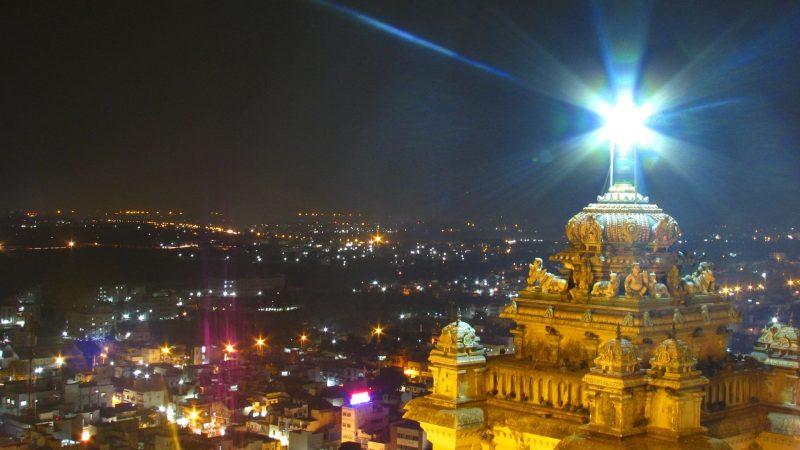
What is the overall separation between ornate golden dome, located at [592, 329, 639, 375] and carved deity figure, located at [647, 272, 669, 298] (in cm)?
70

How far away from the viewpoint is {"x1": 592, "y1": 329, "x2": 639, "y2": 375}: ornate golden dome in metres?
4.88

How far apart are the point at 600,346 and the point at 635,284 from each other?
0.51 meters

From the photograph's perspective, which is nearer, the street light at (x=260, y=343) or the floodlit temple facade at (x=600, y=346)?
the floodlit temple facade at (x=600, y=346)

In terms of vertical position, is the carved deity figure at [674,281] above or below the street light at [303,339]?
above

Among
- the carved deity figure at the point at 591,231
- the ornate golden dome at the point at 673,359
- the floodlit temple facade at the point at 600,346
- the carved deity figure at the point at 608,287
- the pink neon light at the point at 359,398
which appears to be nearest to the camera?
the ornate golden dome at the point at 673,359

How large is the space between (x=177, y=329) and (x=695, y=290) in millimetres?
62837

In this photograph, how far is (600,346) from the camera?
17.5 feet

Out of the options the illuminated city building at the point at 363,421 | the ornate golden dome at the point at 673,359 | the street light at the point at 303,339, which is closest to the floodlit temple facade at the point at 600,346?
the ornate golden dome at the point at 673,359

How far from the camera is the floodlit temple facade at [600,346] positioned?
217 inches

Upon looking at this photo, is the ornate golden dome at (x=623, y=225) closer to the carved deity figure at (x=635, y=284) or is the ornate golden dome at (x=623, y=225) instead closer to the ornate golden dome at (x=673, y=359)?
the carved deity figure at (x=635, y=284)

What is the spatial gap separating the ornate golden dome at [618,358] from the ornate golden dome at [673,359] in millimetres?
120

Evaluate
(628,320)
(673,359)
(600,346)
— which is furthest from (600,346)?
(673,359)

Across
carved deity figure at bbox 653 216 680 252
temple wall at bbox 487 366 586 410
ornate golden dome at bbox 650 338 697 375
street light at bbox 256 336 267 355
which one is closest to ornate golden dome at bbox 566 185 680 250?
carved deity figure at bbox 653 216 680 252

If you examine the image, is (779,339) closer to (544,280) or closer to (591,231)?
(591,231)
